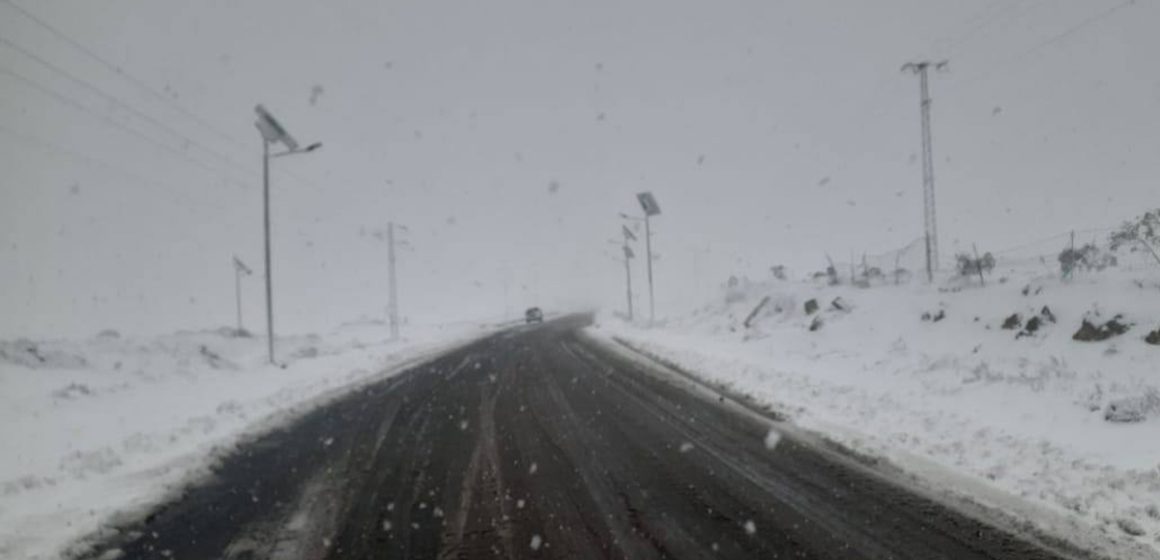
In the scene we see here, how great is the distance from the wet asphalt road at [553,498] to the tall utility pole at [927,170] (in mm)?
16501

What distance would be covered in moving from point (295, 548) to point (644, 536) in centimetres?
260

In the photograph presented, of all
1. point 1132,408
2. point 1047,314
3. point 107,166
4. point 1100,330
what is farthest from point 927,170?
point 107,166

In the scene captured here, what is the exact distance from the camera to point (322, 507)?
6.92m

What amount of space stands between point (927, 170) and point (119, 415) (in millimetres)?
23898

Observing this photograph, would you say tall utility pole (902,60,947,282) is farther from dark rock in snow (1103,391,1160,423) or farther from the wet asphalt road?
the wet asphalt road

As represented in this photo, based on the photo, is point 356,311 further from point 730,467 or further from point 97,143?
point 97,143

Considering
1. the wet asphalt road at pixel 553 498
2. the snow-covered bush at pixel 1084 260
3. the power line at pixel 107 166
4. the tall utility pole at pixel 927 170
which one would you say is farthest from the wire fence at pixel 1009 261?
the power line at pixel 107 166

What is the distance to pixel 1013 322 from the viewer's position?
15500mm

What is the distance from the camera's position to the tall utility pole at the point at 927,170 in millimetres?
24969

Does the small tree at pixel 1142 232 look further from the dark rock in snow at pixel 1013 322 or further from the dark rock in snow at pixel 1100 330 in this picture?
the dark rock in snow at pixel 1100 330

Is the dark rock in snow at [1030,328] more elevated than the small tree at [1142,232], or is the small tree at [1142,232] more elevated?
the small tree at [1142,232]

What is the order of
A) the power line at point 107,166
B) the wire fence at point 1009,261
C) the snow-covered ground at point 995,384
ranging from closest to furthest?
1. the snow-covered ground at point 995,384
2. the wire fence at point 1009,261
3. the power line at point 107,166

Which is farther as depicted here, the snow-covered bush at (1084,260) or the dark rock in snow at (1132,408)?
the snow-covered bush at (1084,260)

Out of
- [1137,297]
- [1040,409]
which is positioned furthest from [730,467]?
[1137,297]
